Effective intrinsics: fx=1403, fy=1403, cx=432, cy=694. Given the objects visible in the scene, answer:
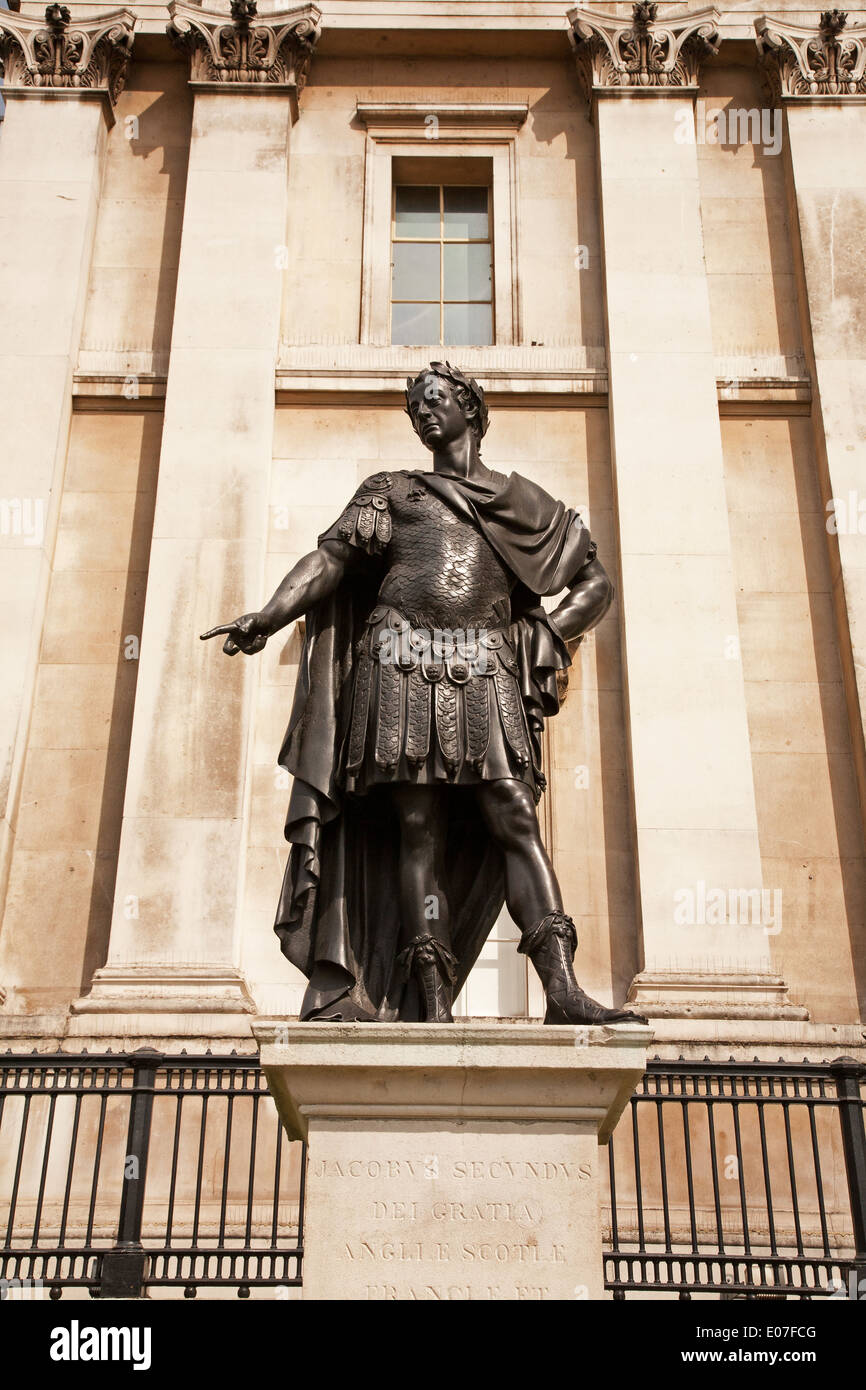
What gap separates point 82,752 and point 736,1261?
791cm

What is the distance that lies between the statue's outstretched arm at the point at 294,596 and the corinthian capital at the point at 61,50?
11.2 metres

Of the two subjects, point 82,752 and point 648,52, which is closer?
point 82,752

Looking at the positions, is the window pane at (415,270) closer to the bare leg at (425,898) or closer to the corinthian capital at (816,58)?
the corinthian capital at (816,58)

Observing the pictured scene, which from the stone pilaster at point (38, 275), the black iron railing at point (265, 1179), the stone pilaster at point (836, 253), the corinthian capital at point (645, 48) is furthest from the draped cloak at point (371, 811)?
the corinthian capital at point (645, 48)

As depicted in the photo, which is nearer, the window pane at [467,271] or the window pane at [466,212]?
the window pane at [467,271]

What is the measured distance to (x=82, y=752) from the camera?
522 inches

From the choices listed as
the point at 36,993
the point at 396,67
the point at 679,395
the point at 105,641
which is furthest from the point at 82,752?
the point at 396,67

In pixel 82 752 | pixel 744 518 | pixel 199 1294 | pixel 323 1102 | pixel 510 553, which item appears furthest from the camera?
pixel 744 518

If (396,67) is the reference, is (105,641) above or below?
below

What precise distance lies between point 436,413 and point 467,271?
956 cm

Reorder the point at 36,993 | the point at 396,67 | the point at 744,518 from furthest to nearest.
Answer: the point at 396,67 → the point at 744,518 → the point at 36,993

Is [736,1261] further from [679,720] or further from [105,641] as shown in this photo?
[105,641]

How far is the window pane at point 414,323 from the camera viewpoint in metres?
15.7

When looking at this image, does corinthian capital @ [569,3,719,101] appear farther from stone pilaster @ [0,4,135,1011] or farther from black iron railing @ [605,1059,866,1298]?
black iron railing @ [605,1059,866,1298]
